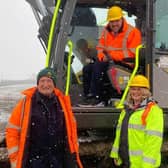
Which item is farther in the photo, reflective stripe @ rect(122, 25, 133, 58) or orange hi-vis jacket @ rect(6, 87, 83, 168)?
reflective stripe @ rect(122, 25, 133, 58)

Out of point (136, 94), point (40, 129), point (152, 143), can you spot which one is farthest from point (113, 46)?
point (40, 129)

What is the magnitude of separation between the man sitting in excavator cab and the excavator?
10 centimetres

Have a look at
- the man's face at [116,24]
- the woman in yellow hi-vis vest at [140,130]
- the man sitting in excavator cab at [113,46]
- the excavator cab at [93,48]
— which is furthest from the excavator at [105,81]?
the woman in yellow hi-vis vest at [140,130]

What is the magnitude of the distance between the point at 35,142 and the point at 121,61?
2.43 metres

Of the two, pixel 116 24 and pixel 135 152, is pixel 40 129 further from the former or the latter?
pixel 116 24

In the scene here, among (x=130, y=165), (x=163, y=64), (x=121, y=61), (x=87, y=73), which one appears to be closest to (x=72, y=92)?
(x=87, y=73)

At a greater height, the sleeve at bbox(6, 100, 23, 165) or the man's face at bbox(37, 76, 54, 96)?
the man's face at bbox(37, 76, 54, 96)

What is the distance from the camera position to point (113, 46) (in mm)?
6227

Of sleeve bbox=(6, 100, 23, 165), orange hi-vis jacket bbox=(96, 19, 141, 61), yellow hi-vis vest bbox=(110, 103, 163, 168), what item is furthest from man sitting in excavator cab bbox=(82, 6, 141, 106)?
sleeve bbox=(6, 100, 23, 165)

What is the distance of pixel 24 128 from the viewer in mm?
4043

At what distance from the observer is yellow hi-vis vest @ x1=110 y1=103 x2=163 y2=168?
422 cm

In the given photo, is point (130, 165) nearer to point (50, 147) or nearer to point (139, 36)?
point (50, 147)

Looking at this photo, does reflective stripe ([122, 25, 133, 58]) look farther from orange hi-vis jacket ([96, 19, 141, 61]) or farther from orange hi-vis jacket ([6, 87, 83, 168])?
orange hi-vis jacket ([6, 87, 83, 168])

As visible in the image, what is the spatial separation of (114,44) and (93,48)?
27.4 inches
